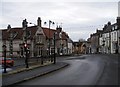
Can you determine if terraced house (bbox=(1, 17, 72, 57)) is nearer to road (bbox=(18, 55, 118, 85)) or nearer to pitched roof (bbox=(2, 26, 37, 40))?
pitched roof (bbox=(2, 26, 37, 40))

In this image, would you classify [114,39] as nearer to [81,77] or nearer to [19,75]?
[81,77]

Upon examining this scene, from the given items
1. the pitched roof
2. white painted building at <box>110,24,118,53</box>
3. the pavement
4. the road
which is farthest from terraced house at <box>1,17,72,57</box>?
the pavement

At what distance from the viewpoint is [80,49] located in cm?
15375

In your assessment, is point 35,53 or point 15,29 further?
point 15,29

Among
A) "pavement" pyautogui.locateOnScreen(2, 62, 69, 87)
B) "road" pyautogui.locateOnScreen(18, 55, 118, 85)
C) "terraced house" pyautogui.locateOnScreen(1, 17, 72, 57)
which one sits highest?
"terraced house" pyautogui.locateOnScreen(1, 17, 72, 57)

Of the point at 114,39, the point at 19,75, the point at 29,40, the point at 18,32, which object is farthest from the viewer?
the point at 114,39

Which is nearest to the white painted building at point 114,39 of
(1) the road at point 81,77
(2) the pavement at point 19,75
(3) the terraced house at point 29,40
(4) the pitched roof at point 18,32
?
(3) the terraced house at point 29,40

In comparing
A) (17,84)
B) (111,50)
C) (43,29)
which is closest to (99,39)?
(111,50)

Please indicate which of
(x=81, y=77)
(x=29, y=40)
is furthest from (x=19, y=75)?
(x=29, y=40)

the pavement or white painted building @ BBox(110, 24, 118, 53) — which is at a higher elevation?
white painted building @ BBox(110, 24, 118, 53)

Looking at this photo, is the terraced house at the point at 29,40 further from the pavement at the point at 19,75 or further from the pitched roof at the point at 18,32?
the pavement at the point at 19,75

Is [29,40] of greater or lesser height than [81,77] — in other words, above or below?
above

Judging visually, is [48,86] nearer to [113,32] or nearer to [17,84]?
[17,84]

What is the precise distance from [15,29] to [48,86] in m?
62.1
